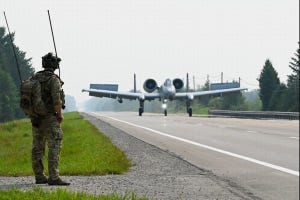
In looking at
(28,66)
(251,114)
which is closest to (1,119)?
(28,66)

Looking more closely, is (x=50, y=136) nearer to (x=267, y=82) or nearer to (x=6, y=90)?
(x=267, y=82)

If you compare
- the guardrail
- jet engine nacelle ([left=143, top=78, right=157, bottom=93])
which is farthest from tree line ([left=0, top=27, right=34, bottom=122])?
the guardrail

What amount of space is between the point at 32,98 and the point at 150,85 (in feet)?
155

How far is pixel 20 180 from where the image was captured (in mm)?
7660

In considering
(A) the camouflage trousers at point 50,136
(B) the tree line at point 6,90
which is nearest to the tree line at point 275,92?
(B) the tree line at point 6,90

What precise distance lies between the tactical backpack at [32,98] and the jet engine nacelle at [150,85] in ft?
154

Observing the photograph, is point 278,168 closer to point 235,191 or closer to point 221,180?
point 221,180

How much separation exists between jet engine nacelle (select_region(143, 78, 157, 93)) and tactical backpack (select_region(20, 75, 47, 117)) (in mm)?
47012

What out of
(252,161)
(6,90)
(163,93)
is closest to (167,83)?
(163,93)

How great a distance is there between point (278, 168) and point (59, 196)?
635 cm

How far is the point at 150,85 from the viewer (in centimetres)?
5409

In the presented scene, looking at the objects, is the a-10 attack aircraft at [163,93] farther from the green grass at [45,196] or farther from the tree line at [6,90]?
the green grass at [45,196]

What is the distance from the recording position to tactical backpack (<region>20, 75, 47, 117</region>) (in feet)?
22.6

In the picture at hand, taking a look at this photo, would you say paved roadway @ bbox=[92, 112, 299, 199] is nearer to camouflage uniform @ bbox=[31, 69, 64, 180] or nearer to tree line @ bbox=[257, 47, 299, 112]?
camouflage uniform @ bbox=[31, 69, 64, 180]
